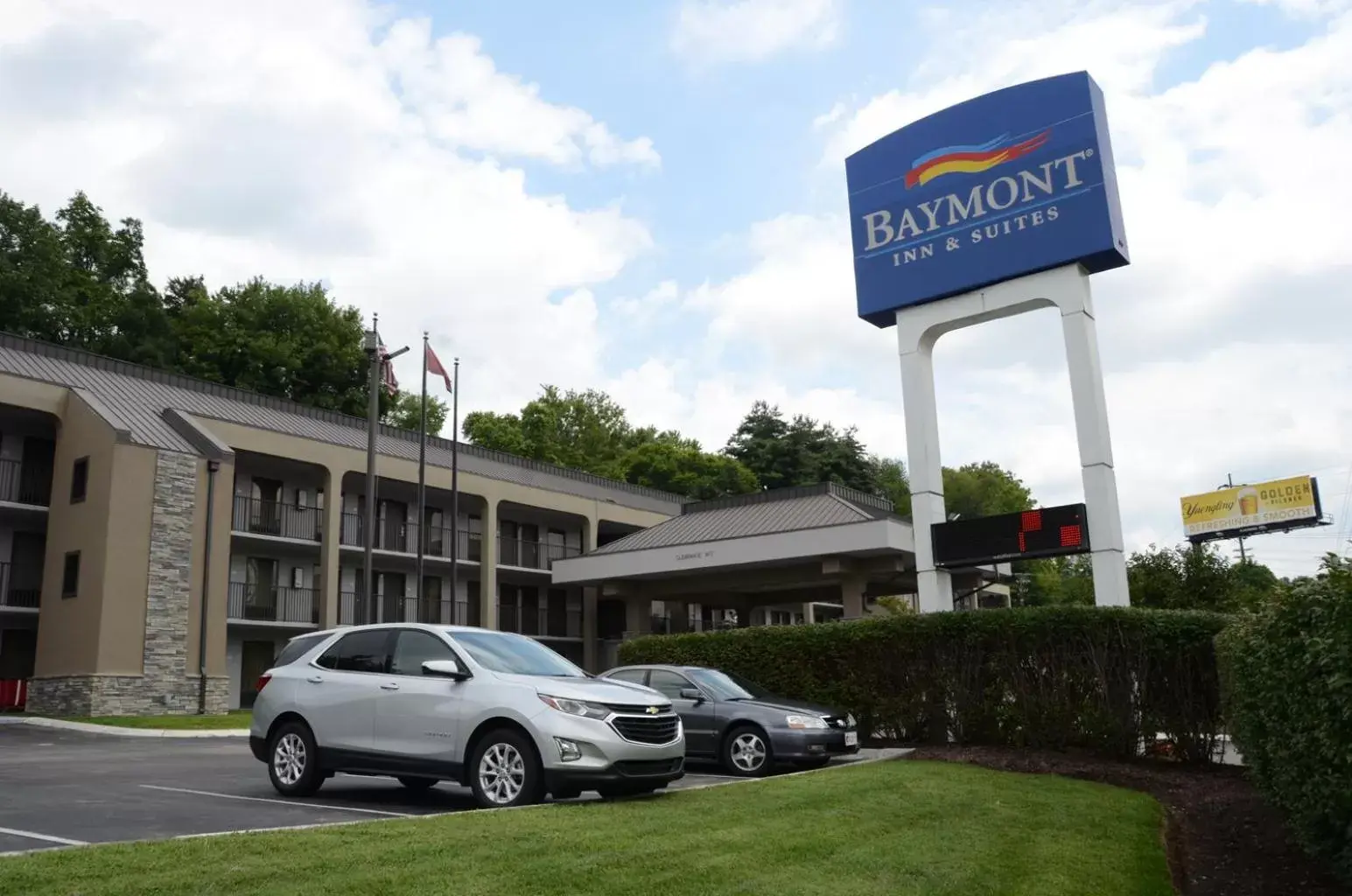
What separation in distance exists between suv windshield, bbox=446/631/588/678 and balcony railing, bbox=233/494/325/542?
24.4 metres

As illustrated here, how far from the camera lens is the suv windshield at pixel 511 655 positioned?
1036 cm

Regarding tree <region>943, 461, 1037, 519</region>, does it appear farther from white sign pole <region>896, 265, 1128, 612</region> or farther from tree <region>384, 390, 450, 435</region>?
white sign pole <region>896, 265, 1128, 612</region>

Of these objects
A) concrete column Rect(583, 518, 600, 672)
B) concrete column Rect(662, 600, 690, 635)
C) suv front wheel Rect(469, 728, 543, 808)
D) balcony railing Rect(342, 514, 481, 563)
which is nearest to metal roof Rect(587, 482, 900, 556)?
concrete column Rect(583, 518, 600, 672)

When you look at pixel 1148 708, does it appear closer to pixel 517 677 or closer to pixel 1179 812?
pixel 1179 812

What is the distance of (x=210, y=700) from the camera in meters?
28.3

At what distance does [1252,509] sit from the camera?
239 ft

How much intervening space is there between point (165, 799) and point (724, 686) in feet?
24.3

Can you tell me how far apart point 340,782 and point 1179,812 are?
907cm

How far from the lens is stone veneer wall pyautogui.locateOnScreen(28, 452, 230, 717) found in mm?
26266

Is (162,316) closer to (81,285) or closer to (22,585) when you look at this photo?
(81,285)

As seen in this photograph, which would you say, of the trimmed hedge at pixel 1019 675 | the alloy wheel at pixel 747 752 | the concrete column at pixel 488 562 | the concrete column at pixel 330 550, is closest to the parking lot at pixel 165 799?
the alloy wheel at pixel 747 752

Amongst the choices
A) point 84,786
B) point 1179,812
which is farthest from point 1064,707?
point 84,786

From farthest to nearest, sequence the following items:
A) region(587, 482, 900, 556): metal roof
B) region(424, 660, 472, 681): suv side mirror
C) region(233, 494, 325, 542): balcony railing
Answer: region(587, 482, 900, 556): metal roof < region(233, 494, 325, 542): balcony railing < region(424, 660, 472, 681): suv side mirror

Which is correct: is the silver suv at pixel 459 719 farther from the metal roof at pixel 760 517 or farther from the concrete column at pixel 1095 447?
the metal roof at pixel 760 517
